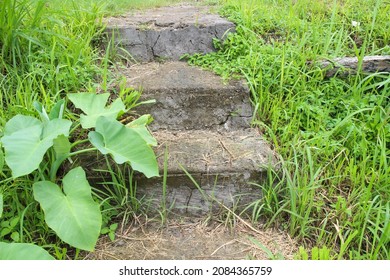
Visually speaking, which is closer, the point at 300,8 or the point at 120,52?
the point at 120,52

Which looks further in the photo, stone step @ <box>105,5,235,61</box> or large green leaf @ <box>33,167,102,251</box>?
stone step @ <box>105,5,235,61</box>

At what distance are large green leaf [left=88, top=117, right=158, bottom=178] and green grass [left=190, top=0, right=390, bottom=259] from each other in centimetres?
65

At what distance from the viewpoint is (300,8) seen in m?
3.22

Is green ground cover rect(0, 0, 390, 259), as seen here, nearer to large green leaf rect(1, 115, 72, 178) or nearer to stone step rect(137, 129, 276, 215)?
stone step rect(137, 129, 276, 215)

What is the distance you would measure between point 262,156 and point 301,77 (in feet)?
2.34

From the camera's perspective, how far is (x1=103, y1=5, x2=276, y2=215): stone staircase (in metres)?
2.04

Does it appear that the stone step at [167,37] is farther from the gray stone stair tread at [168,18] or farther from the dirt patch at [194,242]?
the dirt patch at [194,242]

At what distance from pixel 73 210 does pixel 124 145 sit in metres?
0.35

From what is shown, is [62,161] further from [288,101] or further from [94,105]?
[288,101]

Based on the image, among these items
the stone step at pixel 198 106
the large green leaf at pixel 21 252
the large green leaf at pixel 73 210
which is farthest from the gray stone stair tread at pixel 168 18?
the large green leaf at pixel 21 252

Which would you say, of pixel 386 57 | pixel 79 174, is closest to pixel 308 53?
pixel 386 57

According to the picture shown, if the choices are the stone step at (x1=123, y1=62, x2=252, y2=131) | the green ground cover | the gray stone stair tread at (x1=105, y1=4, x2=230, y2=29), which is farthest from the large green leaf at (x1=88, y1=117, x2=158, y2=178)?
the gray stone stair tread at (x1=105, y1=4, x2=230, y2=29)

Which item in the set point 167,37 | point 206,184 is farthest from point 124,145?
point 167,37
